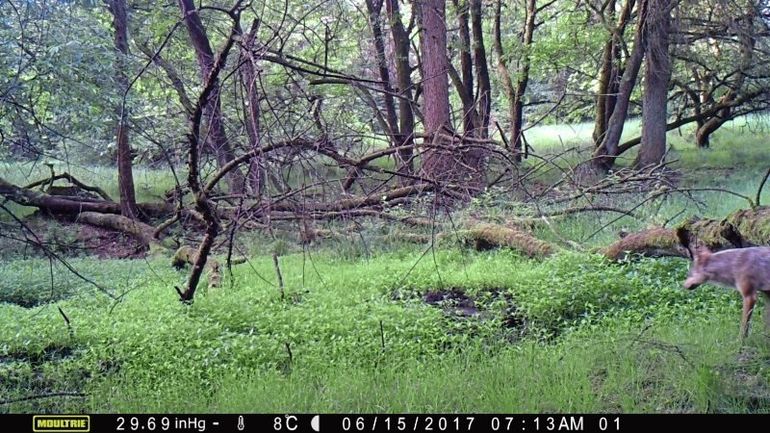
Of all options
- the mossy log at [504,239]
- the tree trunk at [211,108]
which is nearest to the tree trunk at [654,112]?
the mossy log at [504,239]

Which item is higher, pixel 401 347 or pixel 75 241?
pixel 75 241

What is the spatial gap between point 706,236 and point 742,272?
5.62ft

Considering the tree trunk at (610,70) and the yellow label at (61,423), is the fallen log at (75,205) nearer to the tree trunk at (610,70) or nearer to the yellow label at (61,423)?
the yellow label at (61,423)

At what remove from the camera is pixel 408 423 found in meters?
3.69

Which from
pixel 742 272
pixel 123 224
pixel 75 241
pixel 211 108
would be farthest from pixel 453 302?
pixel 123 224

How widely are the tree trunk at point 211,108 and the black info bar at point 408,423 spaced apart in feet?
6.31

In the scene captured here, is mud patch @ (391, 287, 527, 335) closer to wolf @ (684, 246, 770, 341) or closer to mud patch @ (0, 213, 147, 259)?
wolf @ (684, 246, 770, 341)

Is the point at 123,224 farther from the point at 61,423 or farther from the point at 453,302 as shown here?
the point at 61,423

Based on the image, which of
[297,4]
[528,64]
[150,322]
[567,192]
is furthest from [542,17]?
[150,322]

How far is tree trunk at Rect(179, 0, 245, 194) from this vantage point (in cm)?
510

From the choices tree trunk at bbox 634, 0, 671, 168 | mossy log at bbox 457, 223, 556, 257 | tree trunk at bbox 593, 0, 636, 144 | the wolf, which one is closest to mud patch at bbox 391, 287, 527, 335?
mossy log at bbox 457, 223, 556, 257

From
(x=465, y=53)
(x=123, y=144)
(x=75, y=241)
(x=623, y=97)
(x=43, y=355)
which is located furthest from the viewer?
(x=465, y=53)

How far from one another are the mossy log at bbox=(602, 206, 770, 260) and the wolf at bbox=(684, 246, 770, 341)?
0.94 meters

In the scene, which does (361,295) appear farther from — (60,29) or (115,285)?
(60,29)
